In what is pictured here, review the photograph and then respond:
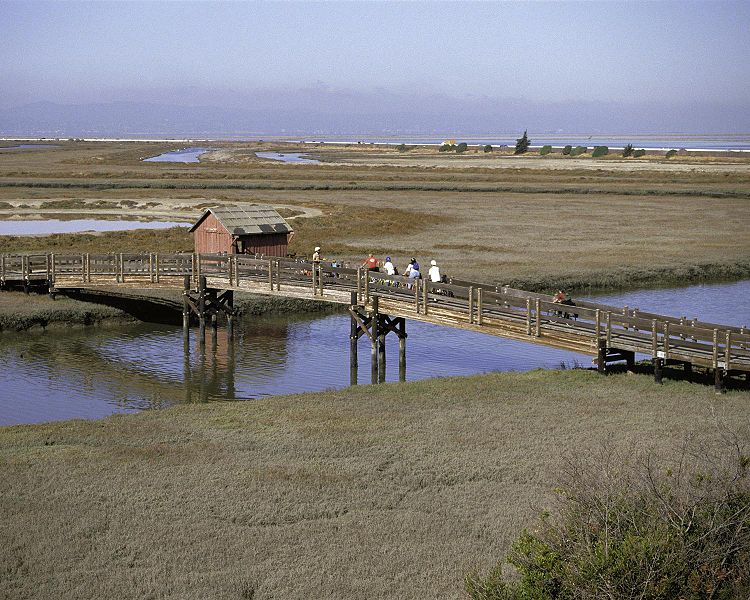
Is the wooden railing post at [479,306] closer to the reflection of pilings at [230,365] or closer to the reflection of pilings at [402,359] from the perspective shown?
the reflection of pilings at [402,359]

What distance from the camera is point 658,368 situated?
2608cm

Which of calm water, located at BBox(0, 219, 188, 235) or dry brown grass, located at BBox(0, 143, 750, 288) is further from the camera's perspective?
calm water, located at BBox(0, 219, 188, 235)

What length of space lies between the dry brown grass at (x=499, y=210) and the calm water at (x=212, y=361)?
36.2 feet

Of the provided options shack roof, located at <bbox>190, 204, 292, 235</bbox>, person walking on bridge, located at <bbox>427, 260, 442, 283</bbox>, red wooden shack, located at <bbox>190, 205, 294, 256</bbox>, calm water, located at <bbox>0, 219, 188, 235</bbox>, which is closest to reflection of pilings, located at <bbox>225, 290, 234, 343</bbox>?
red wooden shack, located at <bbox>190, 205, 294, 256</bbox>

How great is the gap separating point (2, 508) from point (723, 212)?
68.3m

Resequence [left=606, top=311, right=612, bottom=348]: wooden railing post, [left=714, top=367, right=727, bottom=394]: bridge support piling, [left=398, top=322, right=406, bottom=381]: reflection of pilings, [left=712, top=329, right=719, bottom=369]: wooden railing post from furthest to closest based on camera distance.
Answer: [left=398, top=322, right=406, bottom=381]: reflection of pilings
[left=606, top=311, right=612, bottom=348]: wooden railing post
[left=714, top=367, right=727, bottom=394]: bridge support piling
[left=712, top=329, right=719, bottom=369]: wooden railing post

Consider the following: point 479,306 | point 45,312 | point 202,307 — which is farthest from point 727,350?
point 45,312

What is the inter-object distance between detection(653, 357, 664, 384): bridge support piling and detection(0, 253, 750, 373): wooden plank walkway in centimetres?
4

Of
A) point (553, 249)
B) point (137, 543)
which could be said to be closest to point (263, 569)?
point (137, 543)

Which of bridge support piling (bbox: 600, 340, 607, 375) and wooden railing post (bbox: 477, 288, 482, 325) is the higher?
wooden railing post (bbox: 477, 288, 482, 325)

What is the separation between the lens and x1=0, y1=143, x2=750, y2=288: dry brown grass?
174 ft

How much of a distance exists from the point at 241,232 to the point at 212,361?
699 cm

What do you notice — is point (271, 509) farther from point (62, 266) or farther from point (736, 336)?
point (62, 266)

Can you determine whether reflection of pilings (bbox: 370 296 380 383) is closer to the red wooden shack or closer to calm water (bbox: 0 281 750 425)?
calm water (bbox: 0 281 750 425)
